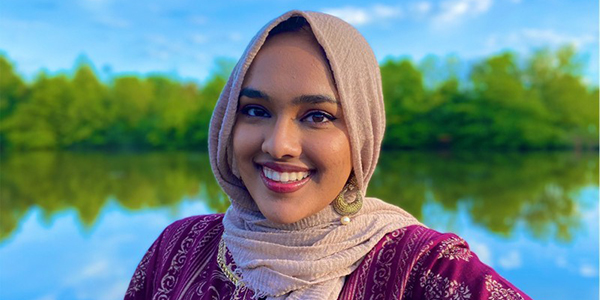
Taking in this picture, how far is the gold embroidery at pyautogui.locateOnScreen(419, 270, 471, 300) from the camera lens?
43.5 inches

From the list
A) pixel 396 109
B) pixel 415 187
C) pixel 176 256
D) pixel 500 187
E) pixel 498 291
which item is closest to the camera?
pixel 498 291

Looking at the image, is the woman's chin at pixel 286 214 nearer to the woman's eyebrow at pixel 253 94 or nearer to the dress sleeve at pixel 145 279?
the woman's eyebrow at pixel 253 94

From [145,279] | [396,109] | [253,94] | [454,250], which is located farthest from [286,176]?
[396,109]

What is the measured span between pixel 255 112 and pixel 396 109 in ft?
90.4

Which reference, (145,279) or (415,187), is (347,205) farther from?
(415,187)

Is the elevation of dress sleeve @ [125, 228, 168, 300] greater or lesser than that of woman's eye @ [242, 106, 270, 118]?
lesser

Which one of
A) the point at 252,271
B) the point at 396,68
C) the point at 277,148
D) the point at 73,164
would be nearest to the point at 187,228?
the point at 252,271

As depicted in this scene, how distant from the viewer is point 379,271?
4.02ft

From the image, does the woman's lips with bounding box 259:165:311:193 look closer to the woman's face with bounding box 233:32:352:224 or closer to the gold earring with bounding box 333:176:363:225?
the woman's face with bounding box 233:32:352:224

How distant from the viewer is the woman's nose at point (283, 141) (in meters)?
1.17

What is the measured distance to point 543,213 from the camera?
1127 cm

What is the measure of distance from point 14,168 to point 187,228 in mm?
26190

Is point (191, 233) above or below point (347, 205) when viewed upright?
below

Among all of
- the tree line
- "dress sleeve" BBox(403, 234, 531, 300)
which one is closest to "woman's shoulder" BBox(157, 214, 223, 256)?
"dress sleeve" BBox(403, 234, 531, 300)
